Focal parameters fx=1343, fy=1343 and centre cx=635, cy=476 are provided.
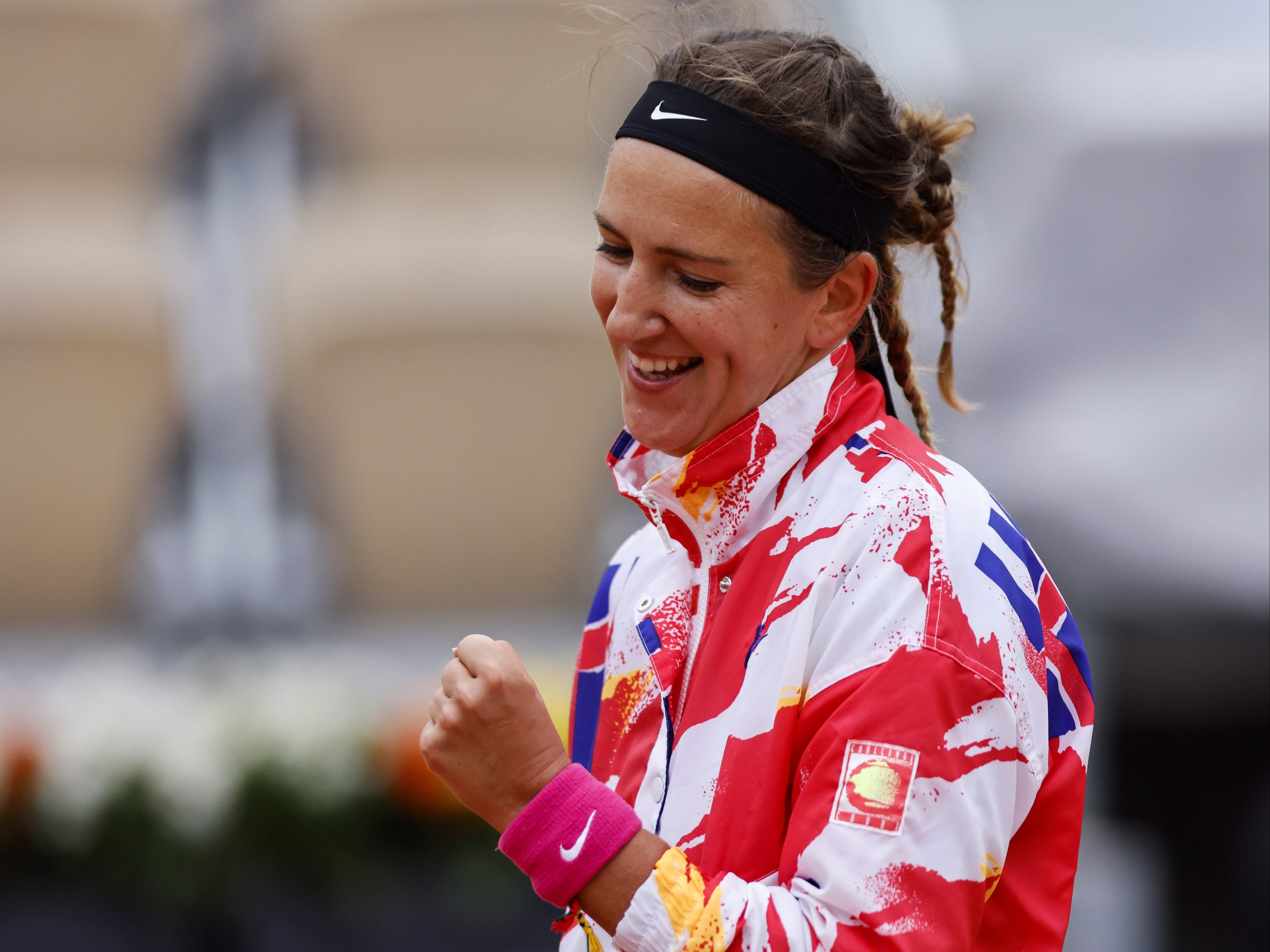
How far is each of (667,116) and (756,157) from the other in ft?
0.39

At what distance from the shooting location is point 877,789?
124cm

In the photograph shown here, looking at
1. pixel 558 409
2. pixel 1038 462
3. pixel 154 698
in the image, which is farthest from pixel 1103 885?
pixel 558 409

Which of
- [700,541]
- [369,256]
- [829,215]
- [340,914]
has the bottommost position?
[340,914]

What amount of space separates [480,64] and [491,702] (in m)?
4.99

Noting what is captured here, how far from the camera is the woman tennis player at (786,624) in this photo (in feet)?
4.12

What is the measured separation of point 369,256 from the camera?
18.6 feet

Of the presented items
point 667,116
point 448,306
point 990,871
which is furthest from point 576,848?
point 448,306

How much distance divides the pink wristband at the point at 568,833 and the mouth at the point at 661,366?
0.46 meters

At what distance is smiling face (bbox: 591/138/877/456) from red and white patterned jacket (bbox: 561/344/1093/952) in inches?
1.7

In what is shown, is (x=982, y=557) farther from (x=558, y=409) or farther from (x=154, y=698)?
(x=558, y=409)

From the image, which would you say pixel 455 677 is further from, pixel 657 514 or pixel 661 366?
pixel 661 366

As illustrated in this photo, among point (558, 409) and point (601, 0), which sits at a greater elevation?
point (601, 0)

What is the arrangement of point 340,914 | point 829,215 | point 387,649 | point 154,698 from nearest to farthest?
point 829,215, point 340,914, point 154,698, point 387,649

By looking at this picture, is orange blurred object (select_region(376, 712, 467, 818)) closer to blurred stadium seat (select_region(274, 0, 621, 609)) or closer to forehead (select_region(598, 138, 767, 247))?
forehead (select_region(598, 138, 767, 247))
